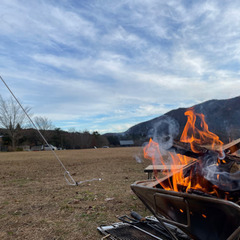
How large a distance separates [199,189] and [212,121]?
131cm

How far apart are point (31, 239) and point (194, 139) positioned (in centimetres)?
A: 255

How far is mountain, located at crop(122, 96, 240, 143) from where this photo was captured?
2770 millimetres

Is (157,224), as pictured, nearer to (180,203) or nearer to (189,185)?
(189,185)

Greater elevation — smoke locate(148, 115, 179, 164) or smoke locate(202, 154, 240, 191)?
smoke locate(148, 115, 179, 164)

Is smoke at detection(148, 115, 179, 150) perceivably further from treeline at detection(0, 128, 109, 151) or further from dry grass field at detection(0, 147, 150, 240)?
treeline at detection(0, 128, 109, 151)

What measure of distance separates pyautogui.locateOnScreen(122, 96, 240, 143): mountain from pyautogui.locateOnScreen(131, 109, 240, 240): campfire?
16cm

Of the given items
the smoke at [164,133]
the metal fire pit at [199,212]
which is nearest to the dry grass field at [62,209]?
the metal fire pit at [199,212]

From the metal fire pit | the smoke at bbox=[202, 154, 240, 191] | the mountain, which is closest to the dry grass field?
the metal fire pit

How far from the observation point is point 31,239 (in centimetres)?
305

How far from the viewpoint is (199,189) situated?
213cm

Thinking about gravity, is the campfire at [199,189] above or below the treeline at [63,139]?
below

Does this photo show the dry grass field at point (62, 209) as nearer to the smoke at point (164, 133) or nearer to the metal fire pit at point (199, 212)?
the metal fire pit at point (199, 212)

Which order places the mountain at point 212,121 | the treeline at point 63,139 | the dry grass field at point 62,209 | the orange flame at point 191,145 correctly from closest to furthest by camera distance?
1. the orange flame at point 191,145
2. the mountain at point 212,121
3. the dry grass field at point 62,209
4. the treeline at point 63,139

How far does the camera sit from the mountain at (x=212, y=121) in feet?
9.09
